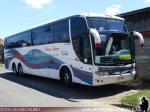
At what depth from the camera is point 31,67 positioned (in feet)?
66.7

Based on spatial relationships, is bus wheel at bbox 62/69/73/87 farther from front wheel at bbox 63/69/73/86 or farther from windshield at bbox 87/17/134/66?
windshield at bbox 87/17/134/66

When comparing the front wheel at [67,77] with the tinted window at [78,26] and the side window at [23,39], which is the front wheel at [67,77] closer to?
the tinted window at [78,26]

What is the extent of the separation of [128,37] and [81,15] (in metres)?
2.38

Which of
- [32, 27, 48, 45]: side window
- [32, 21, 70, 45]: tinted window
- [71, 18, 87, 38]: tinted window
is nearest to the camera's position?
[71, 18, 87, 38]: tinted window

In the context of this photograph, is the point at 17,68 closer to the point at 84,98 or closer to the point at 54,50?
the point at 54,50

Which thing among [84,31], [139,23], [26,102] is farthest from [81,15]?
[139,23]

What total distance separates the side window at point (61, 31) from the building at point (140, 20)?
4699 mm

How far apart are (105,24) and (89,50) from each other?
5.45ft

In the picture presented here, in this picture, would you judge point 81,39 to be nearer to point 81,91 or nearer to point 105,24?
point 105,24

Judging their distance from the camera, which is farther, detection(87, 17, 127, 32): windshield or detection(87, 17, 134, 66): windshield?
detection(87, 17, 127, 32): windshield

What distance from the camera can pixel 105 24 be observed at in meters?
14.4

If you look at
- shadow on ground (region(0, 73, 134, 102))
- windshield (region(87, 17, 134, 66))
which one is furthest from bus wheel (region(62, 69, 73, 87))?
windshield (region(87, 17, 134, 66))

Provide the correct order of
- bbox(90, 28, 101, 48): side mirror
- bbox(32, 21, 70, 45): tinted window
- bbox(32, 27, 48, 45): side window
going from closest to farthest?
bbox(90, 28, 101, 48): side mirror → bbox(32, 21, 70, 45): tinted window → bbox(32, 27, 48, 45): side window

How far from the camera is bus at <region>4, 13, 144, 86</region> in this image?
43.8 feet
